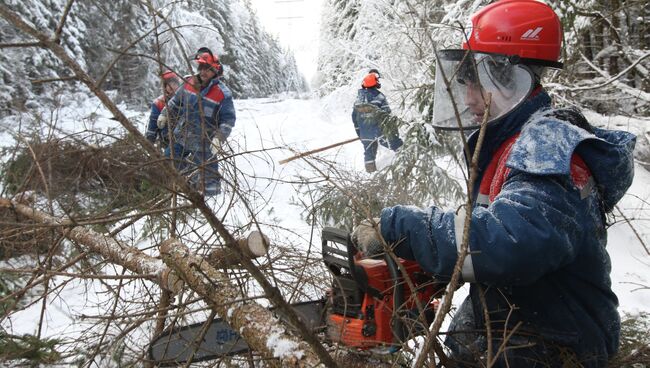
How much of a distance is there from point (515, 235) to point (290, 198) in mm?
5712

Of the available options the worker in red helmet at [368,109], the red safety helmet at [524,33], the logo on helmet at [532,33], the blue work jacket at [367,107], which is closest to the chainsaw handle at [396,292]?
the red safety helmet at [524,33]

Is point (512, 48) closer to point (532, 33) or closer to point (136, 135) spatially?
point (532, 33)

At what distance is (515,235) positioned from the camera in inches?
54.7

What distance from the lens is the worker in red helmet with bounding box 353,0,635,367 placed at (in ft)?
4.62

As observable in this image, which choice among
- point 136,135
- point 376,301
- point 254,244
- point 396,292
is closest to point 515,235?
point 396,292

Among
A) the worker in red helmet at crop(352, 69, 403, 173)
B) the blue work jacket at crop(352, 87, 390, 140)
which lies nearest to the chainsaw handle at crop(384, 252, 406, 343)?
the blue work jacket at crop(352, 87, 390, 140)

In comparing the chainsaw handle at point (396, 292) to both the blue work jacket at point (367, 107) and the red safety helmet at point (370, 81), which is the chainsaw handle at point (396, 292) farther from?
the red safety helmet at point (370, 81)

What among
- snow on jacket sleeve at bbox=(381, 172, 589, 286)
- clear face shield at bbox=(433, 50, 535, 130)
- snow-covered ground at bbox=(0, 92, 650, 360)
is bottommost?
snow-covered ground at bbox=(0, 92, 650, 360)

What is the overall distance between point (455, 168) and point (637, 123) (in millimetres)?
2116

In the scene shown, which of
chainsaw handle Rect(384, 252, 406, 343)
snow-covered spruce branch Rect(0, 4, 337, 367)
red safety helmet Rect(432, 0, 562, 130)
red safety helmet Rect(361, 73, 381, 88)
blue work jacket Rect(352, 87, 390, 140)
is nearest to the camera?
snow-covered spruce branch Rect(0, 4, 337, 367)

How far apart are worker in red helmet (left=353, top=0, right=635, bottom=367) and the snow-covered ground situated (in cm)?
67

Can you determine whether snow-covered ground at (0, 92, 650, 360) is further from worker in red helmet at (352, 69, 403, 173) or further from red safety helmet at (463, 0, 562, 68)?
red safety helmet at (463, 0, 562, 68)

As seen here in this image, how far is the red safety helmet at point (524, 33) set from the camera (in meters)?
1.86

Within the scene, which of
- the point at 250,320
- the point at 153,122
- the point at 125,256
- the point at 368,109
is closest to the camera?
the point at 250,320
